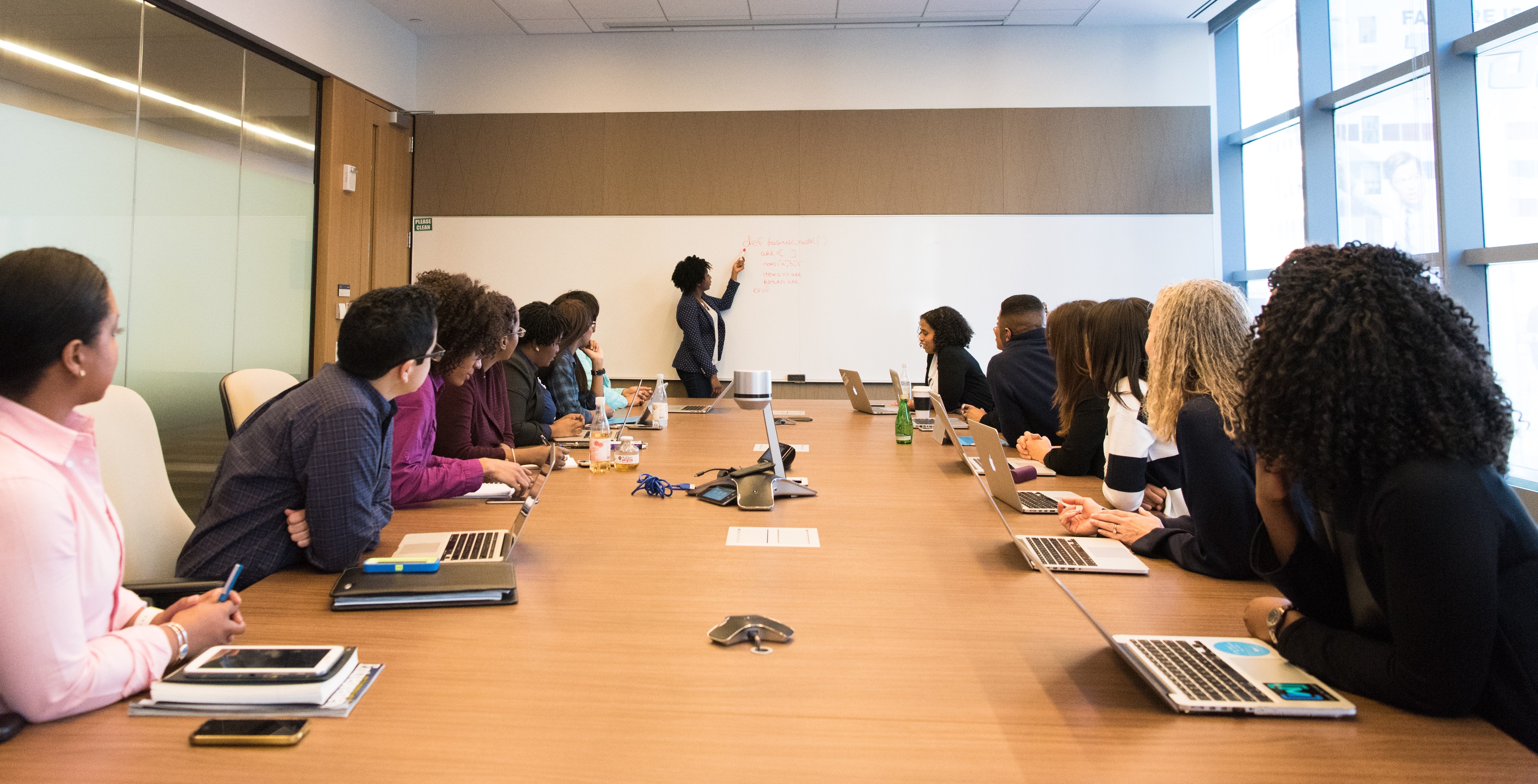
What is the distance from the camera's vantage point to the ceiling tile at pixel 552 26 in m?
5.80

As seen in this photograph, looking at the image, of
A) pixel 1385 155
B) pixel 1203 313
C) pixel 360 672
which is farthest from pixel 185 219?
pixel 1385 155

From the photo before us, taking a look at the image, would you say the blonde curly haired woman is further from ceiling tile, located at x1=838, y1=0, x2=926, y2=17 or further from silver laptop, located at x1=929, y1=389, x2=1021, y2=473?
ceiling tile, located at x1=838, y1=0, x2=926, y2=17

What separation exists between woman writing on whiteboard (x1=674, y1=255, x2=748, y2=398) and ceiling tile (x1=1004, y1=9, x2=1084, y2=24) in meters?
2.51

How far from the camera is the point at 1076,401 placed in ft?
8.59

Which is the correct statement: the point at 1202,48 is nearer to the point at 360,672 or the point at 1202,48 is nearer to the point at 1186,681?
the point at 1186,681

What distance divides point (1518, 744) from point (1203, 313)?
1.07 metres

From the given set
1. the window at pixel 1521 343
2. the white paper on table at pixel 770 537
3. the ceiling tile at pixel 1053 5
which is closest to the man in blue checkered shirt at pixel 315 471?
the white paper on table at pixel 770 537

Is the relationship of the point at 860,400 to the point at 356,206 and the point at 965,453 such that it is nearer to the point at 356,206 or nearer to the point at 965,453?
the point at 965,453

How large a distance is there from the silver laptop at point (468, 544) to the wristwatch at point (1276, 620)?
4.08 feet

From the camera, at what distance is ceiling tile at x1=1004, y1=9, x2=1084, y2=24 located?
5617 mm

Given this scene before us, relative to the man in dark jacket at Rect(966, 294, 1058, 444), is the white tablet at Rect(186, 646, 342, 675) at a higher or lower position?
lower

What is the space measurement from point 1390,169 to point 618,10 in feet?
15.1

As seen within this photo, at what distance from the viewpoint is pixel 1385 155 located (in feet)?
14.1

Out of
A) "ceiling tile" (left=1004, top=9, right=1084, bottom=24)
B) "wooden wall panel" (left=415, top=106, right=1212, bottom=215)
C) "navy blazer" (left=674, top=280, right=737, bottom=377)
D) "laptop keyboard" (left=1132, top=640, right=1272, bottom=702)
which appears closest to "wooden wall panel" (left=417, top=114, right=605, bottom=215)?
"wooden wall panel" (left=415, top=106, right=1212, bottom=215)
